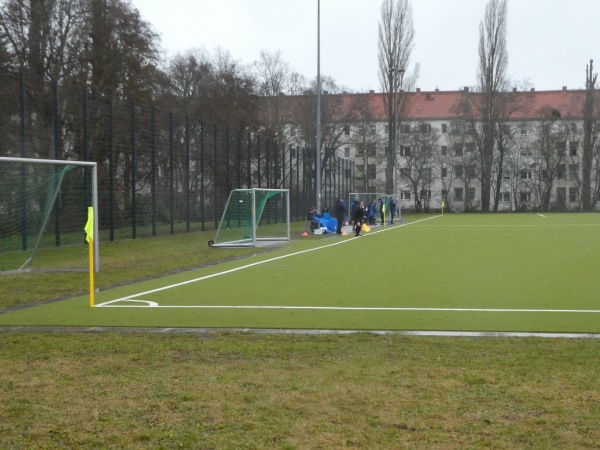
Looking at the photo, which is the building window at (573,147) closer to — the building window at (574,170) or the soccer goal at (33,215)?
the building window at (574,170)

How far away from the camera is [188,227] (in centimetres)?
3581

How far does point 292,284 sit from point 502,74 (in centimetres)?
6674

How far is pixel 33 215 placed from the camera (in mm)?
18609

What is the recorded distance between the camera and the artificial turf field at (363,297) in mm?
9977

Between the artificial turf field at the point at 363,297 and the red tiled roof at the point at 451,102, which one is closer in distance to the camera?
the artificial turf field at the point at 363,297

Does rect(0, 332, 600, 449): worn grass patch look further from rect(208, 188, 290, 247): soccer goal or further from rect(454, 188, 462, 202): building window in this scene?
rect(454, 188, 462, 202): building window

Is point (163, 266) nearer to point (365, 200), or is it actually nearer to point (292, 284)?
point (292, 284)

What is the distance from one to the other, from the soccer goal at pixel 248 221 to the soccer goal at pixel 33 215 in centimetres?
588

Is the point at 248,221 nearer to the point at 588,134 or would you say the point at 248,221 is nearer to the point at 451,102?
the point at 588,134

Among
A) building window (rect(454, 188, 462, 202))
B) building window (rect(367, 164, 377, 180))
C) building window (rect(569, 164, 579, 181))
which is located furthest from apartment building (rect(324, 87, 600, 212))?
building window (rect(454, 188, 462, 202))

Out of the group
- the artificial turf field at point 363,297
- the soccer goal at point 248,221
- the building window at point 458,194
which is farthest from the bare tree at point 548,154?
the artificial turf field at point 363,297

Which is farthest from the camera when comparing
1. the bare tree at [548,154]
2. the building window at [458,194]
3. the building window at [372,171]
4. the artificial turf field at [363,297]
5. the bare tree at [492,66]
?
the building window at [458,194]

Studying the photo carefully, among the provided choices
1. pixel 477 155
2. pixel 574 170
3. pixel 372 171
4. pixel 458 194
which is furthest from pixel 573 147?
pixel 372 171

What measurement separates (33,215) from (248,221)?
11.2 m
